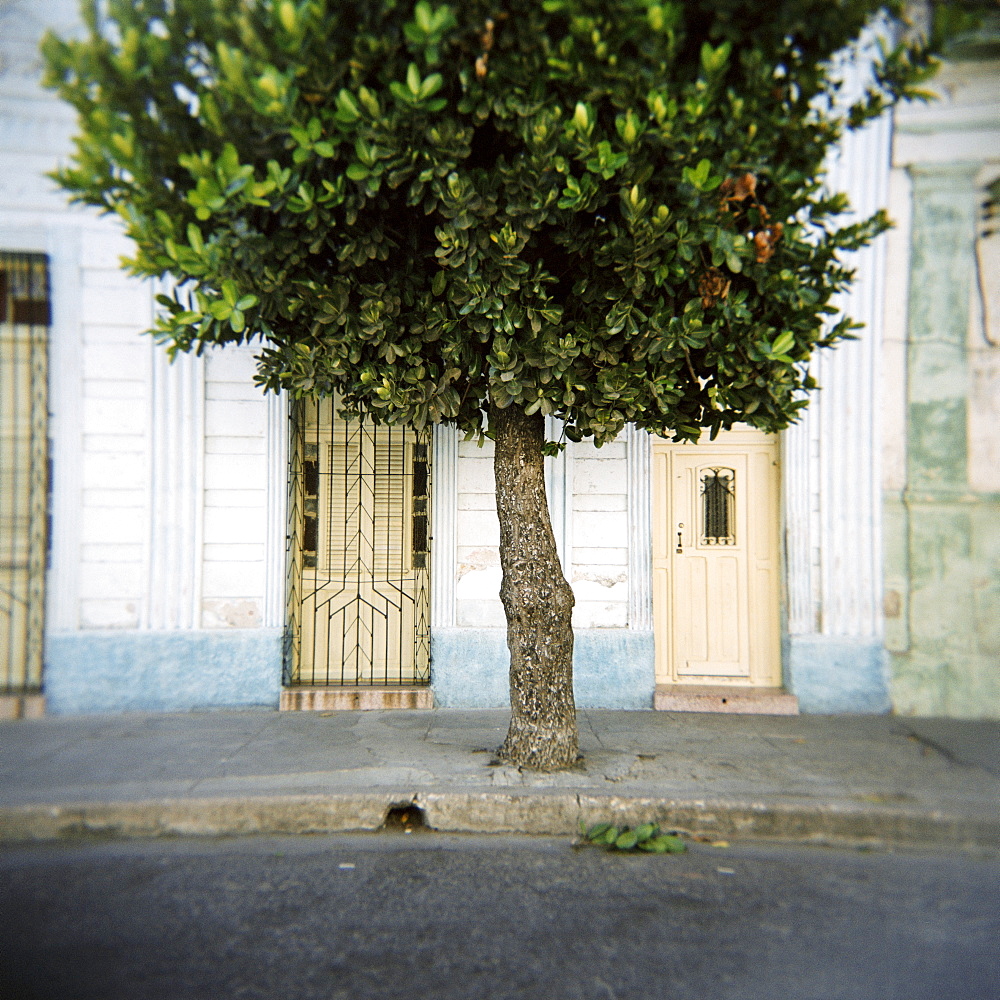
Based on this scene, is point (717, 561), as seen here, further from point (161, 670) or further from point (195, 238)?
point (195, 238)

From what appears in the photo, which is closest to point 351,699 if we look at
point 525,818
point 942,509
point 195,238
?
point 525,818

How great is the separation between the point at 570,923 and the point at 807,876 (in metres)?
1.29

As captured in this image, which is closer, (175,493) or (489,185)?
(489,185)

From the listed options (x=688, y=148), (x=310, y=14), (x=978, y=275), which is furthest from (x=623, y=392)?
(x=978, y=275)

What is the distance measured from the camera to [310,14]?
303 centimetres

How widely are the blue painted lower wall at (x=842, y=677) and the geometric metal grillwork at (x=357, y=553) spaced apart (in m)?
3.18

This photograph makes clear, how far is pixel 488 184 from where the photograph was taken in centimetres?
367

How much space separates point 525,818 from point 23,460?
200 inches

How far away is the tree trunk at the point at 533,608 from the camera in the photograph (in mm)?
4613

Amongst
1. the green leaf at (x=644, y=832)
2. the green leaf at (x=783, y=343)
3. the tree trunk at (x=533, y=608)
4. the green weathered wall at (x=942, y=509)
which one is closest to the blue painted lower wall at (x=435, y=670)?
the green weathered wall at (x=942, y=509)

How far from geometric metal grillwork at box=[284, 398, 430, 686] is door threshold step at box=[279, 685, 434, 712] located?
269 millimetres

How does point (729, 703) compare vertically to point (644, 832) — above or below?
above

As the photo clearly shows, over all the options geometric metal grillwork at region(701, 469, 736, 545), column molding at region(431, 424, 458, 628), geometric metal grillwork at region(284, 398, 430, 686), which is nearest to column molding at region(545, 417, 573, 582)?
column molding at region(431, 424, 458, 628)

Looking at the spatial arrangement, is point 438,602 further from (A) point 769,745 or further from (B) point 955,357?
(B) point 955,357
